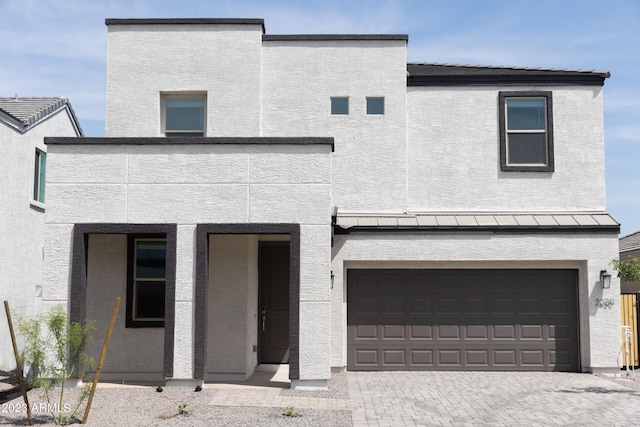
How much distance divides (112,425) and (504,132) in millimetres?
11254

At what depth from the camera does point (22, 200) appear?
18.8 meters

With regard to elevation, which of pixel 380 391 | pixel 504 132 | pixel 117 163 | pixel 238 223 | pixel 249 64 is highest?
pixel 249 64

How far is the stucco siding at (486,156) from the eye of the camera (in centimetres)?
1644

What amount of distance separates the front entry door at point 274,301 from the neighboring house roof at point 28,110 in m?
7.84

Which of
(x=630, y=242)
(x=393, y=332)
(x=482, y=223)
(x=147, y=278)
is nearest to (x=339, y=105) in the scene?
(x=482, y=223)

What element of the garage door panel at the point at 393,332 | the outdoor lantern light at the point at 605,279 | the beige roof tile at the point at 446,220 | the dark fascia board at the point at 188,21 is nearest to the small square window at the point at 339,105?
the dark fascia board at the point at 188,21

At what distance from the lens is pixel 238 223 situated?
1268cm

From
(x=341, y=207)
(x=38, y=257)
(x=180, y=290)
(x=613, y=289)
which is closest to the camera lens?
(x=180, y=290)

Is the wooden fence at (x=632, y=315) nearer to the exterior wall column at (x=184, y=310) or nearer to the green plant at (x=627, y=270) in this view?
the green plant at (x=627, y=270)

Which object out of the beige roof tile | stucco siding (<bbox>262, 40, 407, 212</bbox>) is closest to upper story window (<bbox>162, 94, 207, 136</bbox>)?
stucco siding (<bbox>262, 40, 407, 212</bbox>)

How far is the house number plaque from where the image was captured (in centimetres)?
1520

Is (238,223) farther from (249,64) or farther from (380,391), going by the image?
(249,64)

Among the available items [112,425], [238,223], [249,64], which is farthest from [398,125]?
[112,425]

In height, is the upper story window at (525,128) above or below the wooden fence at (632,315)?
above
